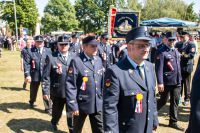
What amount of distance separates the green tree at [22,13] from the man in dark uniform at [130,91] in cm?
5429

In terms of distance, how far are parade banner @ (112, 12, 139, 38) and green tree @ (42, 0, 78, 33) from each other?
3389 inches

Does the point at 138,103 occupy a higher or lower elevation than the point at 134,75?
lower

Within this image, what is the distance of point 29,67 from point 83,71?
4600 millimetres

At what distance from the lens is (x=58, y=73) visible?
24.4 feet

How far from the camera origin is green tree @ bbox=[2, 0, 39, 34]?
56.0 meters

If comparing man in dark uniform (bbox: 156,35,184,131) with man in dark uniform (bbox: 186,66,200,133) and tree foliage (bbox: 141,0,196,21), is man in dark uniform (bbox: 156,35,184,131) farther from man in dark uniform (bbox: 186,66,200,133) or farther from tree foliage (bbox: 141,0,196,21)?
tree foliage (bbox: 141,0,196,21)

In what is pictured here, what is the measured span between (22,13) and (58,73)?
5397 cm

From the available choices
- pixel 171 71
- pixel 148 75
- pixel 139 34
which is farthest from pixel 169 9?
pixel 139 34

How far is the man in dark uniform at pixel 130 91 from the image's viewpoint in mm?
3672

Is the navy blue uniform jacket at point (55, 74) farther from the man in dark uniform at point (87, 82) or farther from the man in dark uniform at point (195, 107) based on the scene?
the man in dark uniform at point (195, 107)

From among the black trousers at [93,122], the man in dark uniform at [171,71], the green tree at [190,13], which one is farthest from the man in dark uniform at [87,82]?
the green tree at [190,13]

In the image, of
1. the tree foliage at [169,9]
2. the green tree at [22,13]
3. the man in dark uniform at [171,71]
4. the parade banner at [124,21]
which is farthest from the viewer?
the tree foliage at [169,9]

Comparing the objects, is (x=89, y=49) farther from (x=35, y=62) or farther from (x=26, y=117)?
(x=35, y=62)

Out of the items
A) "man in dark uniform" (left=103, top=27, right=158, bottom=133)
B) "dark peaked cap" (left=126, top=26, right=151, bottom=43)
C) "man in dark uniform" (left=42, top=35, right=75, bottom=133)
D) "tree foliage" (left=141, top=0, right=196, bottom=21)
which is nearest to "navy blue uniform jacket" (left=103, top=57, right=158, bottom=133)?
"man in dark uniform" (left=103, top=27, right=158, bottom=133)
